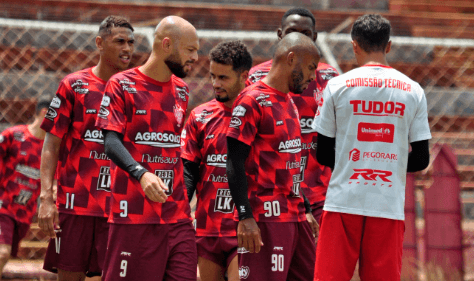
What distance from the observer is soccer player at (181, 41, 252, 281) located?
4.09 metres

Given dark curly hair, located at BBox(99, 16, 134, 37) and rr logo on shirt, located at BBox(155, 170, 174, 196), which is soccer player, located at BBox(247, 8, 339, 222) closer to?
dark curly hair, located at BBox(99, 16, 134, 37)

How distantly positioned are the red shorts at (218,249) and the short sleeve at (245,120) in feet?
3.28

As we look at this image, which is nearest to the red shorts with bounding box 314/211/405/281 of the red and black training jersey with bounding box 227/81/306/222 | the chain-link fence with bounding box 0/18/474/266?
the red and black training jersey with bounding box 227/81/306/222

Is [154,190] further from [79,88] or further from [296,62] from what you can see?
[79,88]

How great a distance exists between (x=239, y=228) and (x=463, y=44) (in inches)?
202

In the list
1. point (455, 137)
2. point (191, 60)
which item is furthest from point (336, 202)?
point (455, 137)

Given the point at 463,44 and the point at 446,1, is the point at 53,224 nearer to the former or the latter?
the point at 463,44

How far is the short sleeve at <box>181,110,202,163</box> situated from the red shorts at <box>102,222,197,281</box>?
996 millimetres

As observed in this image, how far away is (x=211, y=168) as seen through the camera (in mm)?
4184

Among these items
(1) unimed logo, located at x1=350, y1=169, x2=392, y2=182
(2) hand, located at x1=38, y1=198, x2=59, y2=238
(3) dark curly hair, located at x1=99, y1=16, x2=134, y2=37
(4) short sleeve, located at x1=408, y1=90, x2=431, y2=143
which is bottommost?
(2) hand, located at x1=38, y1=198, x2=59, y2=238

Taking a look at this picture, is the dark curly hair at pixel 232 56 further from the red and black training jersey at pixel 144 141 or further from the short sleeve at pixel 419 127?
the short sleeve at pixel 419 127

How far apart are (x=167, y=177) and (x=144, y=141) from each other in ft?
0.78

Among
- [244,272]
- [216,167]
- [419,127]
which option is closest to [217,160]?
[216,167]

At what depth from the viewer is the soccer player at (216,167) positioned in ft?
13.4
